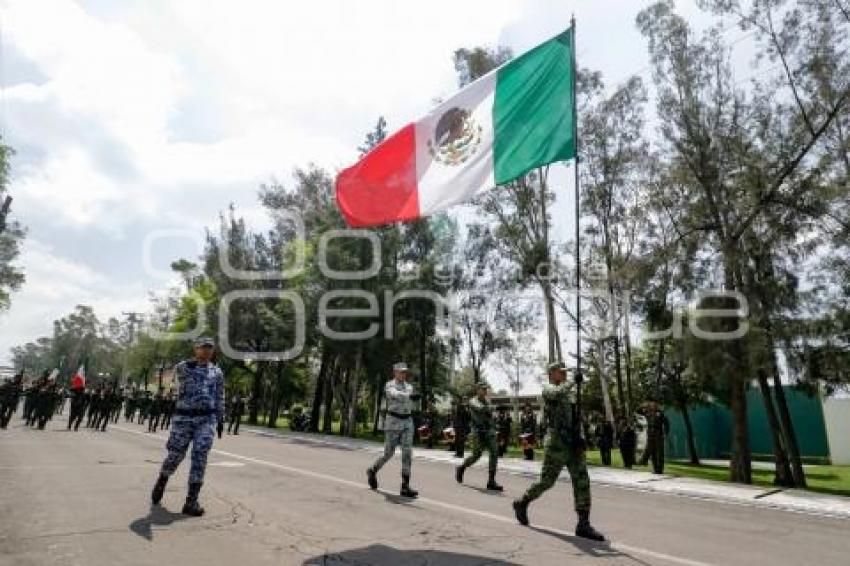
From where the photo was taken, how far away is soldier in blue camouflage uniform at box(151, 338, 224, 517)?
7199 millimetres

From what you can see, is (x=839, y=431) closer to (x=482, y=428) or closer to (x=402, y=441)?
(x=482, y=428)

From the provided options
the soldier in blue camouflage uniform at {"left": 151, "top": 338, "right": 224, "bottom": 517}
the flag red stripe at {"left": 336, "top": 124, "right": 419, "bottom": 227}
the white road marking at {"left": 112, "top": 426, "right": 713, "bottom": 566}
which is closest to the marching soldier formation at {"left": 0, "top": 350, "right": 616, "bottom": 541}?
the soldier in blue camouflage uniform at {"left": 151, "top": 338, "right": 224, "bottom": 517}

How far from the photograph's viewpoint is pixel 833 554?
6.76m

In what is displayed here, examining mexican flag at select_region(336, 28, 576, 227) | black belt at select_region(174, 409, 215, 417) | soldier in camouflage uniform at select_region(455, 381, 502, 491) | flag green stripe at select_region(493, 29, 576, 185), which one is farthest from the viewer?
soldier in camouflage uniform at select_region(455, 381, 502, 491)

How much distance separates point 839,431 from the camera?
3647cm

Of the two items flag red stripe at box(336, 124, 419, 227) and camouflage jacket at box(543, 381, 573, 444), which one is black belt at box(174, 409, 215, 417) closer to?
flag red stripe at box(336, 124, 419, 227)

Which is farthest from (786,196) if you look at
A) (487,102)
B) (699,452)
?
(699,452)

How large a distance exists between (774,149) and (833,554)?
1624 cm

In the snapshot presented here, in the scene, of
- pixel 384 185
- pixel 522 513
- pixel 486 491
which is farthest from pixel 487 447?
pixel 384 185

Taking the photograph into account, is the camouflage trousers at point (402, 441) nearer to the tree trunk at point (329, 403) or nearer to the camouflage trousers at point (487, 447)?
the camouflage trousers at point (487, 447)

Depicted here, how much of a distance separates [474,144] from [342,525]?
544 centimetres

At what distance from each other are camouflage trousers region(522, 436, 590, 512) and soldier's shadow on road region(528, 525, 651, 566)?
1.11 ft

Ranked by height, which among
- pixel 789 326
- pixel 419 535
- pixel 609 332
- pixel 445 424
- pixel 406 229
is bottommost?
pixel 419 535

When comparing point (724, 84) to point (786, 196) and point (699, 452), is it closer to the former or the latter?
point (786, 196)
